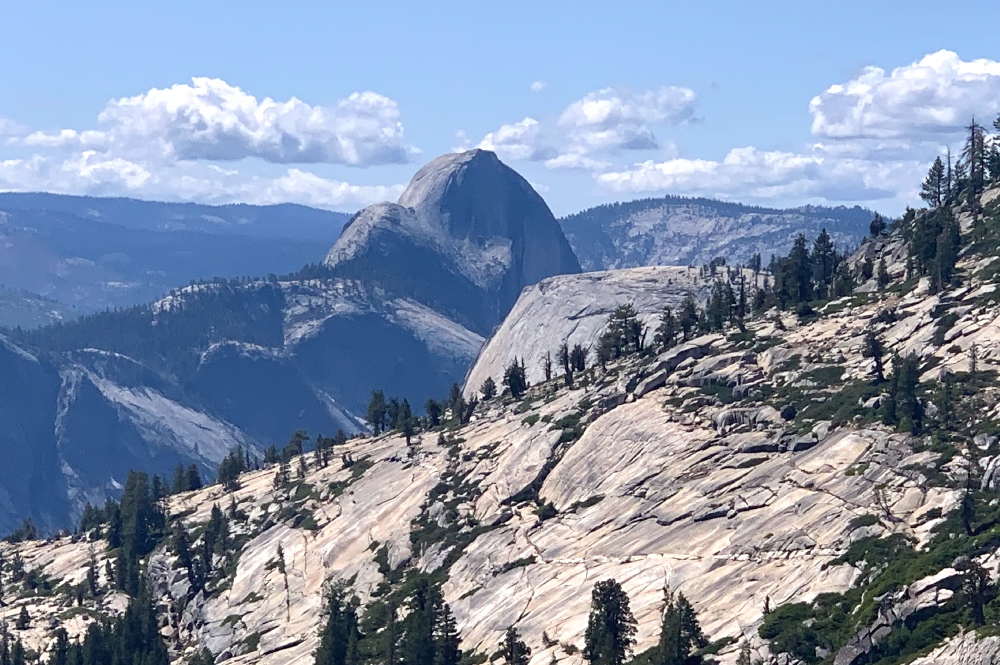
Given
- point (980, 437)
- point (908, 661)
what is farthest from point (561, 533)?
point (908, 661)

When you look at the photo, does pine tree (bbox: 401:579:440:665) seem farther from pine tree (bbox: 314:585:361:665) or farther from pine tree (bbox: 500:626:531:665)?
pine tree (bbox: 500:626:531:665)

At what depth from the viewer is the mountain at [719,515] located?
106000mm

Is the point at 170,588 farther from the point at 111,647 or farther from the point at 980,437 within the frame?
the point at 980,437

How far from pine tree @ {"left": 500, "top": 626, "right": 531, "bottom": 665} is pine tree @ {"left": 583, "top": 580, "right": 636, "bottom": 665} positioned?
7.13m

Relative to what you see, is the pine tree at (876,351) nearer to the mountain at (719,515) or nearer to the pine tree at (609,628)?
the mountain at (719,515)

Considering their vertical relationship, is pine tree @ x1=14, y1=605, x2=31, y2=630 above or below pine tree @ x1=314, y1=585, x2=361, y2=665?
below

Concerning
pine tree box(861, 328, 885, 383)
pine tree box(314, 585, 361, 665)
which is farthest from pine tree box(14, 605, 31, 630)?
pine tree box(861, 328, 885, 383)

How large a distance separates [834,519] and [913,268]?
3065 inches

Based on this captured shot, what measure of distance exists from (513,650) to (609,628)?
12.0m

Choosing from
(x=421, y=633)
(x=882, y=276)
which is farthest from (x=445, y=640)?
(x=882, y=276)

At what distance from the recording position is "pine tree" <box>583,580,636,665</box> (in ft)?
365

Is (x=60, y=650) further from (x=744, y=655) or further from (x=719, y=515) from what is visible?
(x=744, y=655)

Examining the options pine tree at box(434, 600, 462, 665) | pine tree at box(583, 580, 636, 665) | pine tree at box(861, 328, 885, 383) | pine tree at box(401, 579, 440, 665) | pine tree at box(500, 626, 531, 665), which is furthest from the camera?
pine tree at box(861, 328, 885, 383)

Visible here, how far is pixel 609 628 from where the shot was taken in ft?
371
